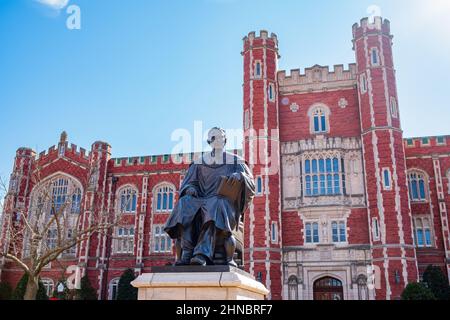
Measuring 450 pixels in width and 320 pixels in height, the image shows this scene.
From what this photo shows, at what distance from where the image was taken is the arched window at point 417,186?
76.2 ft

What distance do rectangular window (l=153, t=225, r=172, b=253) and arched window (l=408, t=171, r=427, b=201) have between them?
1377 centimetres

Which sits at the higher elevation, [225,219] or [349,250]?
[349,250]

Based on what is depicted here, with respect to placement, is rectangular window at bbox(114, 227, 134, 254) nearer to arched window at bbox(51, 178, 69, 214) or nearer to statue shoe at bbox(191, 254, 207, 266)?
arched window at bbox(51, 178, 69, 214)

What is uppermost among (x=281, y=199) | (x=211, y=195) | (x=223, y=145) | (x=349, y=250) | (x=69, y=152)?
(x=69, y=152)

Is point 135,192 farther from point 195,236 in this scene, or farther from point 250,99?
point 195,236

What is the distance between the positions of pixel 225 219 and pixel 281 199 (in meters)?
18.5

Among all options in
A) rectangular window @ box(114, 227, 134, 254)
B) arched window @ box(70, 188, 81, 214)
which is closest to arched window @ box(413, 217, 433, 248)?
rectangular window @ box(114, 227, 134, 254)

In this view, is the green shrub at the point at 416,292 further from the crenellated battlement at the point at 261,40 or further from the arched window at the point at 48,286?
the arched window at the point at 48,286

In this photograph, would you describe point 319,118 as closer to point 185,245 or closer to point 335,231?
point 335,231

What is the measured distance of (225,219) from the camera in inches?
204

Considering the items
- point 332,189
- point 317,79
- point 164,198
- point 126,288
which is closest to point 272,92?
point 317,79

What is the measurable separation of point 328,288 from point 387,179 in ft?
19.6

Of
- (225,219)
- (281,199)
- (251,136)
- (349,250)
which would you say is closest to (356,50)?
(251,136)

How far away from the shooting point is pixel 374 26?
23.7 m
